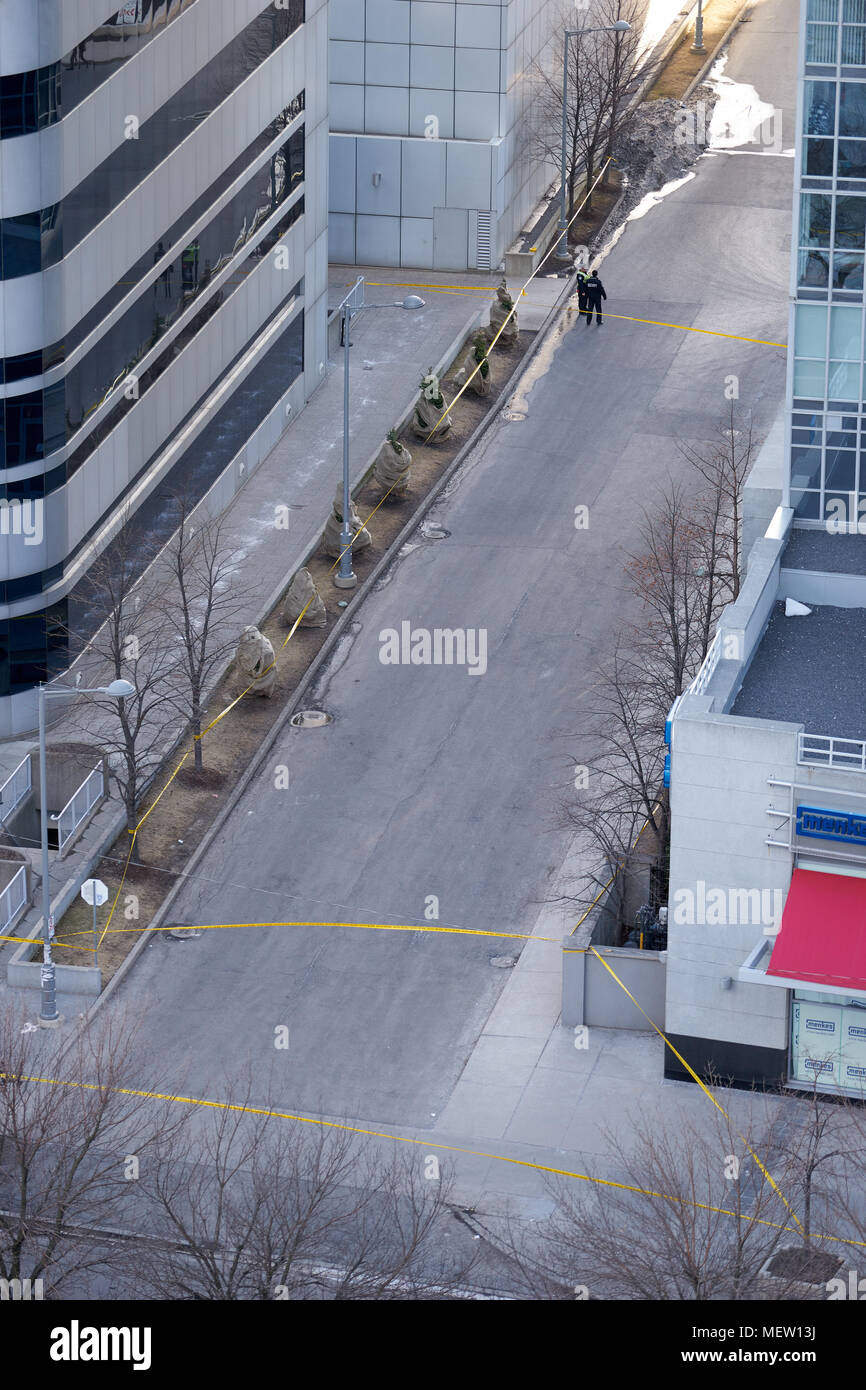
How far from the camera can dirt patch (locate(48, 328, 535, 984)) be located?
53.2 metres

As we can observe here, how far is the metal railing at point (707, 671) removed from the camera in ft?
159

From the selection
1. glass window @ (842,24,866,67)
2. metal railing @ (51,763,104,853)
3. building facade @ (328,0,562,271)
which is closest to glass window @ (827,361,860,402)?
glass window @ (842,24,866,67)

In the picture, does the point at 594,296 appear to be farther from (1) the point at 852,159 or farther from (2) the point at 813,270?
(1) the point at 852,159

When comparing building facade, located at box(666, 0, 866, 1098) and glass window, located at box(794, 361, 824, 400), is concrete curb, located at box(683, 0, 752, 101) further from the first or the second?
building facade, located at box(666, 0, 866, 1098)

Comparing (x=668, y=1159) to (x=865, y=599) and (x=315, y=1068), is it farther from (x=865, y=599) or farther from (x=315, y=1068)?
(x=865, y=599)

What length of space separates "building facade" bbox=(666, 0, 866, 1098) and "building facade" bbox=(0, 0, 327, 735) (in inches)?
627

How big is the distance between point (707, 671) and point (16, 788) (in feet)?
52.9

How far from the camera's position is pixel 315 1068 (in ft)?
161

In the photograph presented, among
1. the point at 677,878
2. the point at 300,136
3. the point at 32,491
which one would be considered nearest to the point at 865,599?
the point at 677,878

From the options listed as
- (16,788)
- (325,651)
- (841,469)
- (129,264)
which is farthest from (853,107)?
(16,788)

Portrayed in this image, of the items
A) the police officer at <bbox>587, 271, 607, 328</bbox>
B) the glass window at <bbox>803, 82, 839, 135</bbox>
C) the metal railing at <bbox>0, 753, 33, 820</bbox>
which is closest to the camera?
the glass window at <bbox>803, 82, 839, 135</bbox>

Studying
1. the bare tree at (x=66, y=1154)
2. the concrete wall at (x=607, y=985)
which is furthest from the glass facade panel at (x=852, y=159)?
the bare tree at (x=66, y=1154)

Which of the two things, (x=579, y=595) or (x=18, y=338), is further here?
(x=579, y=595)

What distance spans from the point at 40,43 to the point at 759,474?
1793 cm
